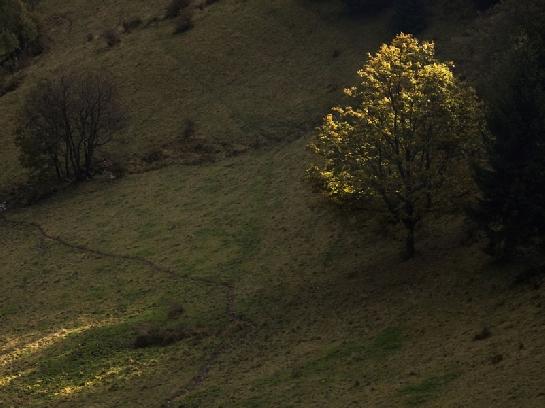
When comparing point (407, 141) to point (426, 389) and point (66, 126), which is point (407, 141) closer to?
point (426, 389)

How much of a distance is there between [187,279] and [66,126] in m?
32.4

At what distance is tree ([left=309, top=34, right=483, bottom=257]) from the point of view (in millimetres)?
43906

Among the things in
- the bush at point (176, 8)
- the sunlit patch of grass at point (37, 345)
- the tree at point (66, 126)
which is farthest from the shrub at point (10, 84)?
the sunlit patch of grass at point (37, 345)

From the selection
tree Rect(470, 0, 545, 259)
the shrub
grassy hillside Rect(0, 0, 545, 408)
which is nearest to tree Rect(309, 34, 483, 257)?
grassy hillside Rect(0, 0, 545, 408)

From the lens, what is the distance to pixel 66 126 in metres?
78.7

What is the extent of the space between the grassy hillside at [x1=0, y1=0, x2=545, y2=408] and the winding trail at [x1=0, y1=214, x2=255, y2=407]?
0.16 m

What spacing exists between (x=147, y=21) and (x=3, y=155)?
34.3m

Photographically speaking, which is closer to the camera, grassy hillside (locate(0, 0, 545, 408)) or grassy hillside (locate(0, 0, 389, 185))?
grassy hillside (locate(0, 0, 545, 408))

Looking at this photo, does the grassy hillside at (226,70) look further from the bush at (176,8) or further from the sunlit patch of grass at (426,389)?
the sunlit patch of grass at (426,389)

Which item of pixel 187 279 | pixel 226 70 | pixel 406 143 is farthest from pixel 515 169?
pixel 226 70

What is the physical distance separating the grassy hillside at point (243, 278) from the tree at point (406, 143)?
3043 mm

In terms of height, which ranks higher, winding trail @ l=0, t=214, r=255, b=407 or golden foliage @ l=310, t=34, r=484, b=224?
golden foliage @ l=310, t=34, r=484, b=224

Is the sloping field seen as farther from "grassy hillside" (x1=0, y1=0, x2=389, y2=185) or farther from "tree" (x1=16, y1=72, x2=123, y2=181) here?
"grassy hillside" (x1=0, y1=0, x2=389, y2=185)

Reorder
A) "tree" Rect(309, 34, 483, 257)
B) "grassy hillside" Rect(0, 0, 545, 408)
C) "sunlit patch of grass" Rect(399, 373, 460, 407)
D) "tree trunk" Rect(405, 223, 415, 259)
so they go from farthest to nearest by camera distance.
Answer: "tree trunk" Rect(405, 223, 415, 259)
"tree" Rect(309, 34, 483, 257)
"grassy hillside" Rect(0, 0, 545, 408)
"sunlit patch of grass" Rect(399, 373, 460, 407)
